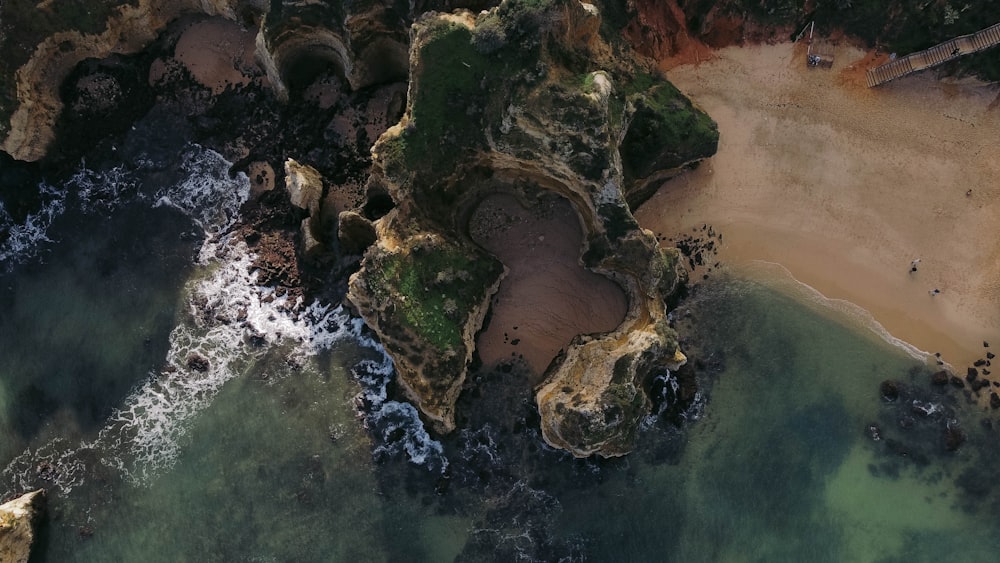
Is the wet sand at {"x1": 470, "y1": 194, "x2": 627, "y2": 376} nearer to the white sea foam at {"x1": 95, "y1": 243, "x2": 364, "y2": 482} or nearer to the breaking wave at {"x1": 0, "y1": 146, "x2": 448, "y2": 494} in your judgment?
the breaking wave at {"x1": 0, "y1": 146, "x2": 448, "y2": 494}

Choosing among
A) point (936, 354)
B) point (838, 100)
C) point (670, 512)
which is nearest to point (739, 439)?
point (670, 512)

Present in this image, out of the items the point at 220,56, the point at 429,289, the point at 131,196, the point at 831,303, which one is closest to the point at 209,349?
the point at 131,196

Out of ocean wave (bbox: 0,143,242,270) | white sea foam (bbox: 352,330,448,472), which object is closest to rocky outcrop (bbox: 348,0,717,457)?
white sea foam (bbox: 352,330,448,472)

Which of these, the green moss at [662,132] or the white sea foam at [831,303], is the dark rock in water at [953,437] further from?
the green moss at [662,132]

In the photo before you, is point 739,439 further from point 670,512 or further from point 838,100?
point 838,100

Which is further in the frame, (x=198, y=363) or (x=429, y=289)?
(x=198, y=363)

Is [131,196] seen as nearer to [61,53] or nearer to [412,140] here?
[61,53]
